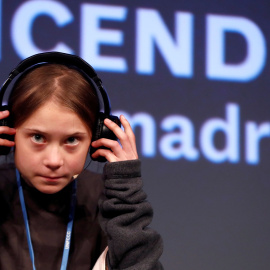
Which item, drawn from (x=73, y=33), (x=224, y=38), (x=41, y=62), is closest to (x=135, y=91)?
(x=73, y=33)

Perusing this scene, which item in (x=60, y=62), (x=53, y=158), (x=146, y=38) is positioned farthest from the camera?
(x=146, y=38)

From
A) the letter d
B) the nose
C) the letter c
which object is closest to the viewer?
the nose

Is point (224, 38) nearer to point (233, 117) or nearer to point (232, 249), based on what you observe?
point (233, 117)

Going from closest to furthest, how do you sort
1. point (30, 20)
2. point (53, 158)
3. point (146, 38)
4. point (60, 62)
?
1. point (53, 158)
2. point (60, 62)
3. point (30, 20)
4. point (146, 38)

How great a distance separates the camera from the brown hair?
0.90 m

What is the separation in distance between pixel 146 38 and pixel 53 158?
1.03 meters

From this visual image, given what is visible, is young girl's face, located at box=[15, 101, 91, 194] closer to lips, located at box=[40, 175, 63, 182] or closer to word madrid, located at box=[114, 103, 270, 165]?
lips, located at box=[40, 175, 63, 182]

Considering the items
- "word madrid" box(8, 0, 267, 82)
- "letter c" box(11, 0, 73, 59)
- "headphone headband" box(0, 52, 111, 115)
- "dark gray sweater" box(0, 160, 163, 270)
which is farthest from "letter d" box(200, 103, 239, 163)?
"headphone headband" box(0, 52, 111, 115)

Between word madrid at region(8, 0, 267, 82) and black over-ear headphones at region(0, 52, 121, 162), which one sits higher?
word madrid at region(8, 0, 267, 82)

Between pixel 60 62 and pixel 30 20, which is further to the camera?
pixel 30 20

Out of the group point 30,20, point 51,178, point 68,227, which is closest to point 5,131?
point 51,178

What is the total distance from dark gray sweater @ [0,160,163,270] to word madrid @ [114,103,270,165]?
2.25 feet

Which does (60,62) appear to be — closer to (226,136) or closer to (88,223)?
(88,223)

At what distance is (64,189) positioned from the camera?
103 cm
